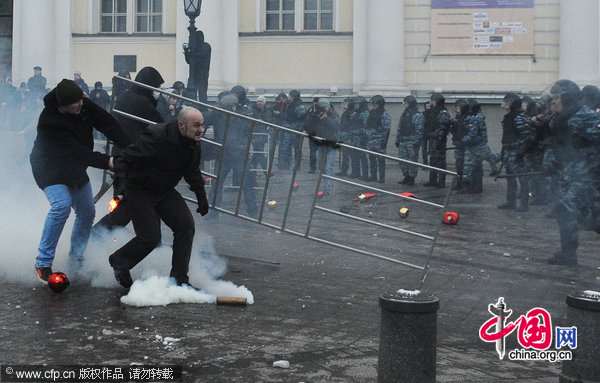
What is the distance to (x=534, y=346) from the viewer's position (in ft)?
18.5

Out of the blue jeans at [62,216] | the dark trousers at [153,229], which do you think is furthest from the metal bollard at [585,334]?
the blue jeans at [62,216]

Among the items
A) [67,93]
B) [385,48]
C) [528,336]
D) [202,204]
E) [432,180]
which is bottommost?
[528,336]

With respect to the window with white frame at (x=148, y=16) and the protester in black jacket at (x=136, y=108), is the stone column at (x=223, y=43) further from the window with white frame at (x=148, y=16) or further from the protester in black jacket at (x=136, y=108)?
the protester in black jacket at (x=136, y=108)

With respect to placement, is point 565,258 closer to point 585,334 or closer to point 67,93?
point 585,334

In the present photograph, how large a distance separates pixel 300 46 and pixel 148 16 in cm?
455

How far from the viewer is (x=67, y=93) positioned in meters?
7.23

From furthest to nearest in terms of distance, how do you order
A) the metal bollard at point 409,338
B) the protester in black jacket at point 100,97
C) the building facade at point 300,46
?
the building facade at point 300,46
the protester in black jacket at point 100,97
the metal bollard at point 409,338

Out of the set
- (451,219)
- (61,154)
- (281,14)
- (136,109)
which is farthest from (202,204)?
(281,14)

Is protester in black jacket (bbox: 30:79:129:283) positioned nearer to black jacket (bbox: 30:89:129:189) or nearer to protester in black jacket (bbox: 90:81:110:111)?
black jacket (bbox: 30:89:129:189)

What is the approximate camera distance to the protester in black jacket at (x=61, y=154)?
7.36 meters

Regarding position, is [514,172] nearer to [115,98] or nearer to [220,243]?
[220,243]

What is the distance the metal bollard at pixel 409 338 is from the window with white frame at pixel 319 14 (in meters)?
20.3

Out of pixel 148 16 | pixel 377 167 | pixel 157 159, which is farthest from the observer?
pixel 148 16

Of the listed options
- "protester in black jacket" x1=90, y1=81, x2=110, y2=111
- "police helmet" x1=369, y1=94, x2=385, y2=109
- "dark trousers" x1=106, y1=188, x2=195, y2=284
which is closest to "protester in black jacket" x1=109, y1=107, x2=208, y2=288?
"dark trousers" x1=106, y1=188, x2=195, y2=284
